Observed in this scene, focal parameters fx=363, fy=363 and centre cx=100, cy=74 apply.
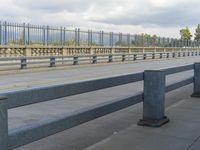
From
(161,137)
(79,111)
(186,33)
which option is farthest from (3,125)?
(186,33)

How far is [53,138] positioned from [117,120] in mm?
1765

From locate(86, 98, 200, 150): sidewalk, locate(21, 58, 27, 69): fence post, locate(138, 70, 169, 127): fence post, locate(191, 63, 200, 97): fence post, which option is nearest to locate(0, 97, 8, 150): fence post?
locate(86, 98, 200, 150): sidewalk

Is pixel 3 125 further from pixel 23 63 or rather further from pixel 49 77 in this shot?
pixel 23 63

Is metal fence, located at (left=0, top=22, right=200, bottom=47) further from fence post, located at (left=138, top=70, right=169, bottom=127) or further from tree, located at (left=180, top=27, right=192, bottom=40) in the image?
tree, located at (left=180, top=27, right=192, bottom=40)

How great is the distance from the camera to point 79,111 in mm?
4852

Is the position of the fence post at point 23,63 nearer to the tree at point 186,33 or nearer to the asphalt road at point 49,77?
the asphalt road at point 49,77

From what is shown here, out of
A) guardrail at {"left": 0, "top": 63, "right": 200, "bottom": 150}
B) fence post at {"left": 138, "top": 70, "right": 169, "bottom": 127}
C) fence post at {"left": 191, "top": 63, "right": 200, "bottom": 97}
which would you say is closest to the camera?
guardrail at {"left": 0, "top": 63, "right": 200, "bottom": 150}

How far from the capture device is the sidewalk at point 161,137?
509cm

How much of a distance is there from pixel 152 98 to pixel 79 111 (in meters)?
1.95

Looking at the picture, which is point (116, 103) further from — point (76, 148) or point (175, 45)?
point (175, 45)

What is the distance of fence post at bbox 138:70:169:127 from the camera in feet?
20.9

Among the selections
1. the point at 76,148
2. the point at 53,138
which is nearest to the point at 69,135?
the point at 53,138

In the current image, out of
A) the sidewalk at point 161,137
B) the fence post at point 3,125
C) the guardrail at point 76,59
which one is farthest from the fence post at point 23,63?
the fence post at point 3,125

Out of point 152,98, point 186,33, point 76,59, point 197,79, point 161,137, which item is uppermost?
point 186,33
